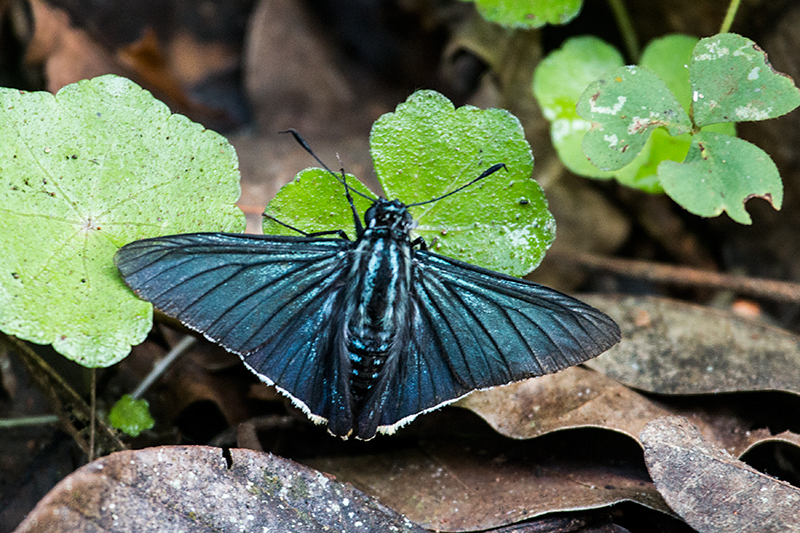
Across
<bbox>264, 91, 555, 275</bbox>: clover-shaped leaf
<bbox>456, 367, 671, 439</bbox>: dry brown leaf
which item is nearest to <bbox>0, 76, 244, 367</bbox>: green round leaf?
<bbox>264, 91, 555, 275</bbox>: clover-shaped leaf

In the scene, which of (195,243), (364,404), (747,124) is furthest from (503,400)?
(747,124)

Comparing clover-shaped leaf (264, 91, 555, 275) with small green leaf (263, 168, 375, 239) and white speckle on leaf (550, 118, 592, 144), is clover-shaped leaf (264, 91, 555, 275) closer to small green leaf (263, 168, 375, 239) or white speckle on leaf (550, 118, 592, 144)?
small green leaf (263, 168, 375, 239)

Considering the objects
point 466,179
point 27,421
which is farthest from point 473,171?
point 27,421

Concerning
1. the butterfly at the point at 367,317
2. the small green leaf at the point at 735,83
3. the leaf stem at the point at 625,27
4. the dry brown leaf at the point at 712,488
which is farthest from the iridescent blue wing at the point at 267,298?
the leaf stem at the point at 625,27

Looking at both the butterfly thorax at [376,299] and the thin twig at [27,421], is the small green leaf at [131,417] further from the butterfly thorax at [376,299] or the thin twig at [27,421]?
the butterfly thorax at [376,299]

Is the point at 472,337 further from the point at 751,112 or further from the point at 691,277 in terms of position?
the point at 691,277

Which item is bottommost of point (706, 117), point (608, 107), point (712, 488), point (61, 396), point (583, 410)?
point (712, 488)

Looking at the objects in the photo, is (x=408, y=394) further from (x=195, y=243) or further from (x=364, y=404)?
(x=195, y=243)
